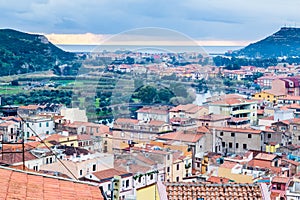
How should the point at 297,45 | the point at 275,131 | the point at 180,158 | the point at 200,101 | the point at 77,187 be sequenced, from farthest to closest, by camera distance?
the point at 297,45
the point at 200,101
the point at 275,131
the point at 180,158
the point at 77,187

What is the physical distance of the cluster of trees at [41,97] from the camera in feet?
58.9

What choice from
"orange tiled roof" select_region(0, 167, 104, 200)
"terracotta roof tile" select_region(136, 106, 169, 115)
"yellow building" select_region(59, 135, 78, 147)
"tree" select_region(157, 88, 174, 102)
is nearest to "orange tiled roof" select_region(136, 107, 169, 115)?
"terracotta roof tile" select_region(136, 106, 169, 115)

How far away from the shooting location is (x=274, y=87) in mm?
21547

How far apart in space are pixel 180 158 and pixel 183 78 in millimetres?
6445

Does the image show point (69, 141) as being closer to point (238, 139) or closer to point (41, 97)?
point (238, 139)

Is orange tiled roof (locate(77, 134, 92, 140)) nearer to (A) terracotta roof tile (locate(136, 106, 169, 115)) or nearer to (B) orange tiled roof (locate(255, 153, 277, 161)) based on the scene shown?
(A) terracotta roof tile (locate(136, 106, 169, 115))

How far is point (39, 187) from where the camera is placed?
1.53 m

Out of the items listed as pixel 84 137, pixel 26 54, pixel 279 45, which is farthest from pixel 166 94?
pixel 279 45

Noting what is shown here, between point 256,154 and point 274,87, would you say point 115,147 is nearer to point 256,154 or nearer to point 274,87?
point 256,154

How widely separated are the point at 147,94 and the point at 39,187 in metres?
10.5

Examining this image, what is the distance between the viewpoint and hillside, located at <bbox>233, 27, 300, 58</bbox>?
5791 centimetres

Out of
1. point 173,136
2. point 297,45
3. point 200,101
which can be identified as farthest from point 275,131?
point 297,45

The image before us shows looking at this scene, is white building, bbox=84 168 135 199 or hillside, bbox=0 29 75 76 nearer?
white building, bbox=84 168 135 199

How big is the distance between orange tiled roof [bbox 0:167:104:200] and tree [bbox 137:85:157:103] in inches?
404
